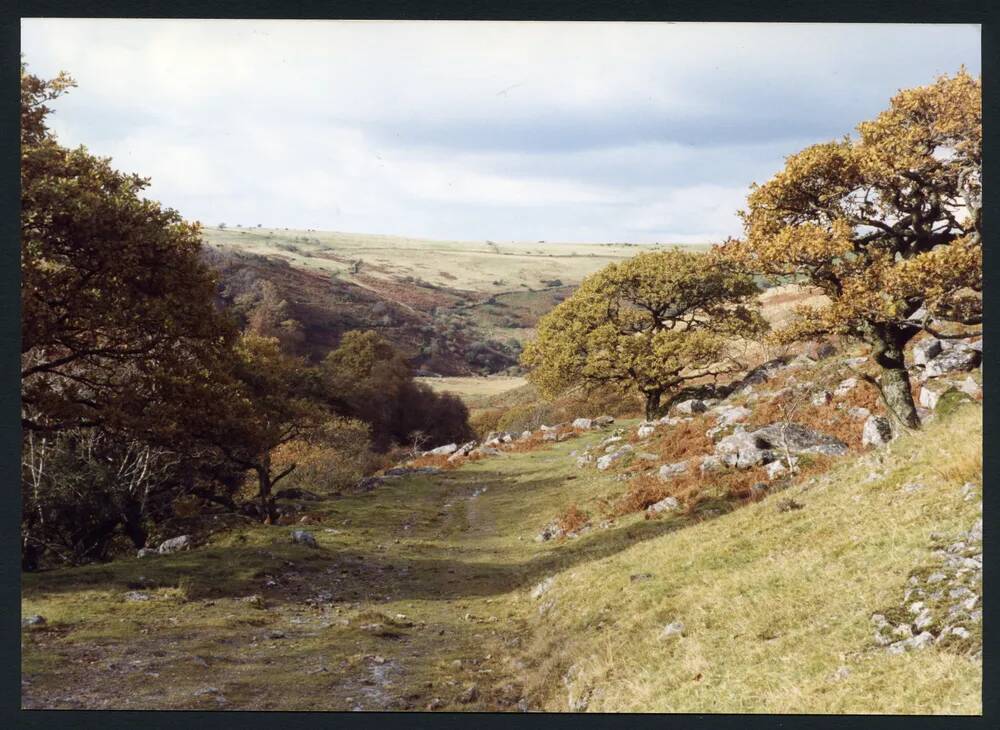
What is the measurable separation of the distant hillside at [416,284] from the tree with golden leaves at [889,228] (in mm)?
40745

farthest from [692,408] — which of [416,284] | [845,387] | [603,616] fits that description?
[416,284]

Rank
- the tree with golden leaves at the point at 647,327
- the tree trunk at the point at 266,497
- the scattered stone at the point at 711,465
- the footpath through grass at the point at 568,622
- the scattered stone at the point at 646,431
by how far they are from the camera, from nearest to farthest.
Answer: the footpath through grass at the point at 568,622
the scattered stone at the point at 711,465
the tree trunk at the point at 266,497
the scattered stone at the point at 646,431
the tree with golden leaves at the point at 647,327

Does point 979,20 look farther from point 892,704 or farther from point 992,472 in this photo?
A: point 892,704

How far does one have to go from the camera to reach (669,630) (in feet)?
33.3

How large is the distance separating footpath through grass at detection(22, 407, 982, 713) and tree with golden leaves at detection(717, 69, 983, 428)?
2748 millimetres

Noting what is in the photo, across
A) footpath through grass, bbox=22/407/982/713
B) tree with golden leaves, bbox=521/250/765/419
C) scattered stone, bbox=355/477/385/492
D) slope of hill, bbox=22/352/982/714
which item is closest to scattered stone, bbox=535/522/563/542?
slope of hill, bbox=22/352/982/714

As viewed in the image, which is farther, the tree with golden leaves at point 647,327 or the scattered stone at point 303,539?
the tree with golden leaves at point 647,327

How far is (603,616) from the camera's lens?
1183 centimetres

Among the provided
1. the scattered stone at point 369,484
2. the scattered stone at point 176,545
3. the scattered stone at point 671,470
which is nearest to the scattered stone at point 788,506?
the scattered stone at point 671,470

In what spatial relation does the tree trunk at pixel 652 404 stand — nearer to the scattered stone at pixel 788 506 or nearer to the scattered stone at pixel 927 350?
the scattered stone at pixel 927 350

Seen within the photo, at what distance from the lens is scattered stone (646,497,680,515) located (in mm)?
19422

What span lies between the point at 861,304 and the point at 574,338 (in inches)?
920

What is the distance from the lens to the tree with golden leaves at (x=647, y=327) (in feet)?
117

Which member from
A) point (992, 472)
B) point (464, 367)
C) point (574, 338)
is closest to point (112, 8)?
point (992, 472)
